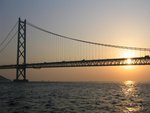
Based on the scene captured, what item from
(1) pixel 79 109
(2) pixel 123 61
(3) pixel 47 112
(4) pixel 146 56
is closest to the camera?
(3) pixel 47 112

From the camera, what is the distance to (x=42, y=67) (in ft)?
321

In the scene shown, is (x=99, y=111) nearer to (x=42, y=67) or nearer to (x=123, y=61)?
(x=123, y=61)

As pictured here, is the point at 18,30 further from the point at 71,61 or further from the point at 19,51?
the point at 71,61

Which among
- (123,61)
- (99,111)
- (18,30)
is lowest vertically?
(99,111)

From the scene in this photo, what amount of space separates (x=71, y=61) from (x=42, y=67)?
13118mm

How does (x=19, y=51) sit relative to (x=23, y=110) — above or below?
above

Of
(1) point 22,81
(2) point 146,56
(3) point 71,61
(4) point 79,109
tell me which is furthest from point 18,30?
(4) point 79,109

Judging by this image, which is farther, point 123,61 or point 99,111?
point 123,61

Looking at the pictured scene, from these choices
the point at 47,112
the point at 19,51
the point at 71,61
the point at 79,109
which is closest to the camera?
the point at 47,112

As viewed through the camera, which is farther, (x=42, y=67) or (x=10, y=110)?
(x=42, y=67)

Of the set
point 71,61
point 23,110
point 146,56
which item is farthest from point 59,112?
point 71,61

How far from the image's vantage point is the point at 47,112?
25.2 m

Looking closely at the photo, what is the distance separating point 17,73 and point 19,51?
5.95m

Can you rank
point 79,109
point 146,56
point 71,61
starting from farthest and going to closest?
point 71,61
point 146,56
point 79,109
